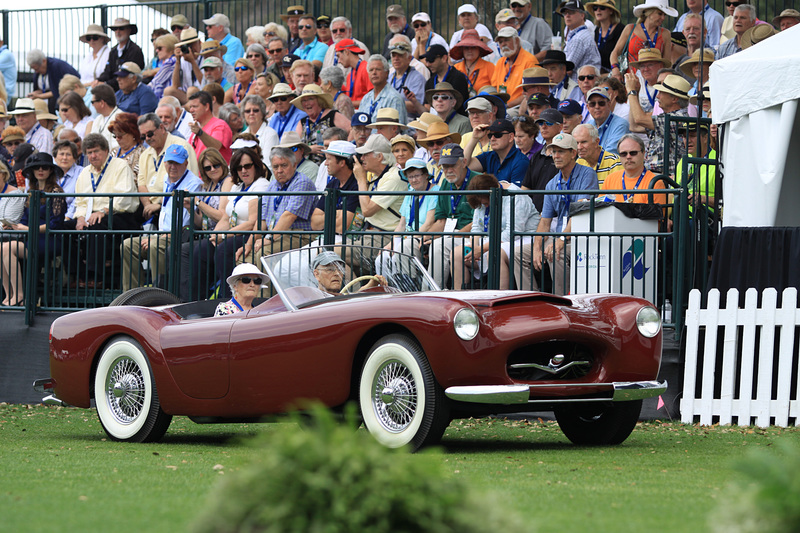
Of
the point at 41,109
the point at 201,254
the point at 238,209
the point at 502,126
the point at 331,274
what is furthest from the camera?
the point at 41,109

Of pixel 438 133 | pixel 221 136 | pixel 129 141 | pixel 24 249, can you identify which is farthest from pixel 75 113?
pixel 438 133

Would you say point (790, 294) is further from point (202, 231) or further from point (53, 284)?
point (53, 284)

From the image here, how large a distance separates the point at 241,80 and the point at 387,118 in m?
4.49

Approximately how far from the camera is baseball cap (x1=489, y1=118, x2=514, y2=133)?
1262cm

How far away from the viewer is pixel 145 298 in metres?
10.0

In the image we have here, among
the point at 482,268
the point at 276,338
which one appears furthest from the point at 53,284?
the point at 276,338

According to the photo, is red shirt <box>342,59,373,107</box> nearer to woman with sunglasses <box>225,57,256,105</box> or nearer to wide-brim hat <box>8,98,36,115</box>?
woman with sunglasses <box>225,57,256,105</box>

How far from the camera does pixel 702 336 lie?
404 inches

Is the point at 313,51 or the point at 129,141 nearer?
the point at 129,141

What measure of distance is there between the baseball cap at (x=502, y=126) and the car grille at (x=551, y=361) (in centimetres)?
537

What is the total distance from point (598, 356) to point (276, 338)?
2153mm

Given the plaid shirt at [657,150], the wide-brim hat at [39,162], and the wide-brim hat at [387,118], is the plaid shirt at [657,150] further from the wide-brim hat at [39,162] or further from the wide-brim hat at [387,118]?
the wide-brim hat at [39,162]

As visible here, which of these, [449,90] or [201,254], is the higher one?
[449,90]

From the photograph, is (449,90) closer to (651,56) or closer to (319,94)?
(319,94)
